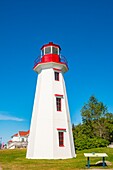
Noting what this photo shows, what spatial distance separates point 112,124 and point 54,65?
2346 cm

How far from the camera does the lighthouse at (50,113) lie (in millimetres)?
20641

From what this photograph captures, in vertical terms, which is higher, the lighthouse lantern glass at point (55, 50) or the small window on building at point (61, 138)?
the lighthouse lantern glass at point (55, 50)

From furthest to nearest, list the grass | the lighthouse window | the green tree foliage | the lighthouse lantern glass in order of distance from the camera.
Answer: the green tree foliage → the lighthouse lantern glass → the lighthouse window → the grass

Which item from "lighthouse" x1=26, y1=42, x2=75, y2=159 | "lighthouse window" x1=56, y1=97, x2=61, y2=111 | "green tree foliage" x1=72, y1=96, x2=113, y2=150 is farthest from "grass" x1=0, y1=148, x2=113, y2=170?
"green tree foliage" x1=72, y1=96, x2=113, y2=150

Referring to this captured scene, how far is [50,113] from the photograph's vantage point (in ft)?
69.9

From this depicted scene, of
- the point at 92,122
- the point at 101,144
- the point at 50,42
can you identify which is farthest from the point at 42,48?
the point at 92,122

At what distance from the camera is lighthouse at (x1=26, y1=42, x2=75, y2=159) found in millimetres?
20641

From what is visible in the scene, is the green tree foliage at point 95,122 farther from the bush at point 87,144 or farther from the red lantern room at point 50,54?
the red lantern room at point 50,54

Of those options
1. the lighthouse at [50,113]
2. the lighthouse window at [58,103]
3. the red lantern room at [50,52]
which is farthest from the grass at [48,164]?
the red lantern room at [50,52]

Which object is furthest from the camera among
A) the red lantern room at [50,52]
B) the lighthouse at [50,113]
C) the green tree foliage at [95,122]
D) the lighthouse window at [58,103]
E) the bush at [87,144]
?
the green tree foliage at [95,122]

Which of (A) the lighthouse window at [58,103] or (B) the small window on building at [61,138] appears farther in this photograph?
(A) the lighthouse window at [58,103]

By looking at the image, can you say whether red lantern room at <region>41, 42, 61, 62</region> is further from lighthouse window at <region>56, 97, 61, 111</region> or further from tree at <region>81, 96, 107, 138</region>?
tree at <region>81, 96, 107, 138</region>

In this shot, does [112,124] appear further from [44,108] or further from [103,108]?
[44,108]

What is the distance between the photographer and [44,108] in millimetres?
21562
